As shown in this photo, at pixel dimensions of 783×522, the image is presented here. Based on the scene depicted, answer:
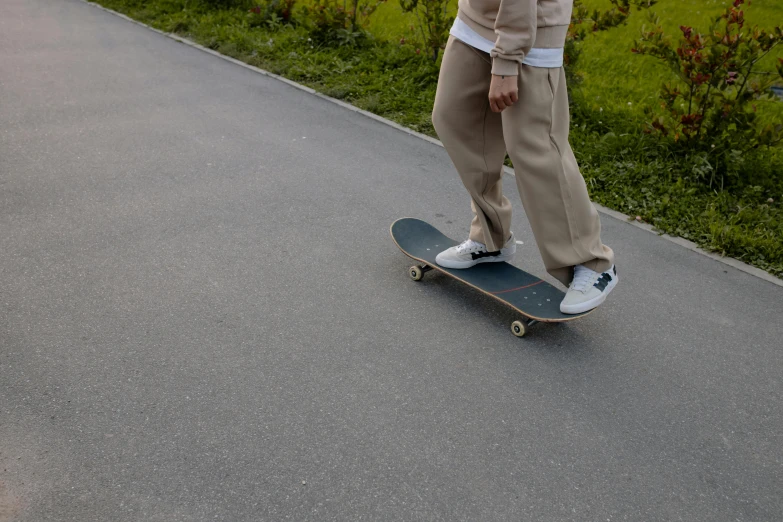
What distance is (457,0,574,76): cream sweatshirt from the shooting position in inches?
115

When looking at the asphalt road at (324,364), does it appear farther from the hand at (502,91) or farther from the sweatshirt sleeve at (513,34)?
the sweatshirt sleeve at (513,34)

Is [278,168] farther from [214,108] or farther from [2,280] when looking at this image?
[2,280]

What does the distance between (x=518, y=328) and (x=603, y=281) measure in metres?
0.46

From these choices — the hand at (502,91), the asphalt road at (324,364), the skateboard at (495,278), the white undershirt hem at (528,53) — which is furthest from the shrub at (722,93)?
the hand at (502,91)

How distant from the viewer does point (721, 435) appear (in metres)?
2.87

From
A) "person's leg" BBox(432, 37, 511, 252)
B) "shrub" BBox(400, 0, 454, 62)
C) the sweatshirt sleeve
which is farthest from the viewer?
"shrub" BBox(400, 0, 454, 62)

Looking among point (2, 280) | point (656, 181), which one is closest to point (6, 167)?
point (2, 280)

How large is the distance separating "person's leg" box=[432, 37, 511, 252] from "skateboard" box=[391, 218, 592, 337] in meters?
0.21

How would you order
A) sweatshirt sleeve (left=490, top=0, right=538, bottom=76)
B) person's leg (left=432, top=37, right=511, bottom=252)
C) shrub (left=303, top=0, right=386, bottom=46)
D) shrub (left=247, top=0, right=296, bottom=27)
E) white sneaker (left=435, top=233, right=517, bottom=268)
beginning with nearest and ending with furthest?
sweatshirt sleeve (left=490, top=0, right=538, bottom=76), person's leg (left=432, top=37, right=511, bottom=252), white sneaker (left=435, top=233, right=517, bottom=268), shrub (left=303, top=0, right=386, bottom=46), shrub (left=247, top=0, right=296, bottom=27)

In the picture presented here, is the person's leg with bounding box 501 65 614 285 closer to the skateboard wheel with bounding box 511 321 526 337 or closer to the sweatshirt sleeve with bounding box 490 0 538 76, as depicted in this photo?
the sweatshirt sleeve with bounding box 490 0 538 76

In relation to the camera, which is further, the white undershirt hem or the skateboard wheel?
the skateboard wheel

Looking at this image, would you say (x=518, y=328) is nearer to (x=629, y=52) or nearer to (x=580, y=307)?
(x=580, y=307)

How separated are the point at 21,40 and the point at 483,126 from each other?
648cm

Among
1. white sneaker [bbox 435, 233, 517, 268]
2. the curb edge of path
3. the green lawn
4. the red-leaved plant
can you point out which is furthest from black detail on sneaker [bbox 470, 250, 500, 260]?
the green lawn
